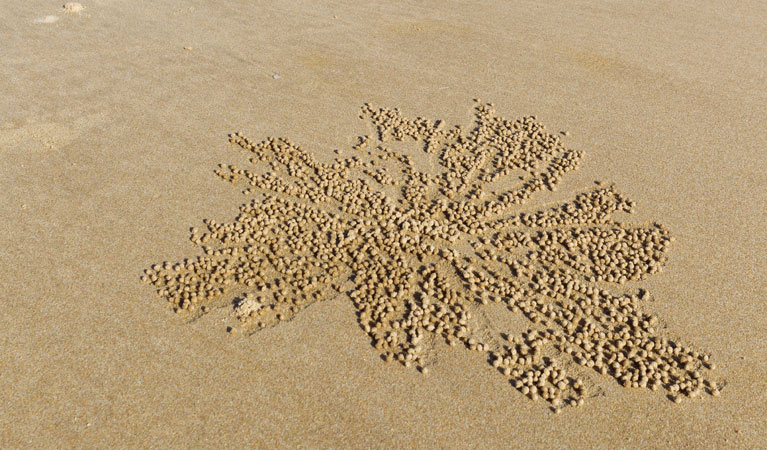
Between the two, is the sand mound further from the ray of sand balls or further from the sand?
the ray of sand balls

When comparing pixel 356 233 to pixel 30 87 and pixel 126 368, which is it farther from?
pixel 30 87

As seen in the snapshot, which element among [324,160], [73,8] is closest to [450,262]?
[324,160]

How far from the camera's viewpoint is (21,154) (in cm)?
583

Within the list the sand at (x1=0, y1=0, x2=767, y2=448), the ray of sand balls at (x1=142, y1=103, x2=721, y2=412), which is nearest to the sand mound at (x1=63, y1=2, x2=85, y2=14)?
the sand at (x1=0, y1=0, x2=767, y2=448)

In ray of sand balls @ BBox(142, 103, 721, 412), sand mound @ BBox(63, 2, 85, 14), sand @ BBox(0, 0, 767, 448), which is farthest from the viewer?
sand mound @ BBox(63, 2, 85, 14)

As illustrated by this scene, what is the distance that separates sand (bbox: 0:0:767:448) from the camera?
376cm

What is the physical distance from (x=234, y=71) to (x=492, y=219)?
531cm

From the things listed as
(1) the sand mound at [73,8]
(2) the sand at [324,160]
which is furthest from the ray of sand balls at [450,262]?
(1) the sand mound at [73,8]

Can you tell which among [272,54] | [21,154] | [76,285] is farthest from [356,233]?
[272,54]

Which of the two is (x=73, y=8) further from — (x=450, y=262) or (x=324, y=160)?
(x=450, y=262)

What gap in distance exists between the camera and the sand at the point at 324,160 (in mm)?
3760

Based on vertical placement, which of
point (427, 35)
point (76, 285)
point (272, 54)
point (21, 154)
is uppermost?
point (427, 35)

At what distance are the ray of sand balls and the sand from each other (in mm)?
174

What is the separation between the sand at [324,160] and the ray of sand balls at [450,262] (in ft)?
0.57
